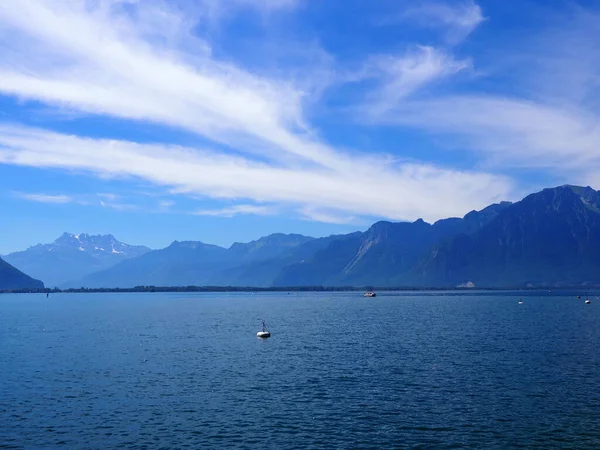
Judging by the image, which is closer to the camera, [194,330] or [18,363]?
[18,363]

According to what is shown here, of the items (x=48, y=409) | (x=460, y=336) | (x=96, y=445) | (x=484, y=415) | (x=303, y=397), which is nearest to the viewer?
(x=96, y=445)

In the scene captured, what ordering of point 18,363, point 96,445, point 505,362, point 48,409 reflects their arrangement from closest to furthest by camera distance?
point 96,445 < point 48,409 < point 505,362 < point 18,363

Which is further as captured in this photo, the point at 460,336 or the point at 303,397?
the point at 460,336

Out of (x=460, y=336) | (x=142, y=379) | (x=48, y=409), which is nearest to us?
(x=48, y=409)

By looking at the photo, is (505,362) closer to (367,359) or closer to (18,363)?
(367,359)

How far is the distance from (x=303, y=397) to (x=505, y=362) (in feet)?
126

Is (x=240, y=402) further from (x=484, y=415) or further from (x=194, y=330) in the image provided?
(x=194, y=330)

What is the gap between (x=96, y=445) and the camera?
153ft

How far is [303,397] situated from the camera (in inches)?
2459

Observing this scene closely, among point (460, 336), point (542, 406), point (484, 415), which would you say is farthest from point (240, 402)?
point (460, 336)

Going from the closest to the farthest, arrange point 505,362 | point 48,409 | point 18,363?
point 48,409
point 505,362
point 18,363

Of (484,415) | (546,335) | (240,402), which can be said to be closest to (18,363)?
(240,402)

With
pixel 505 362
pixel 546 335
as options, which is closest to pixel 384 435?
pixel 505 362

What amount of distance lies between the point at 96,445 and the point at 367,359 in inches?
2007
